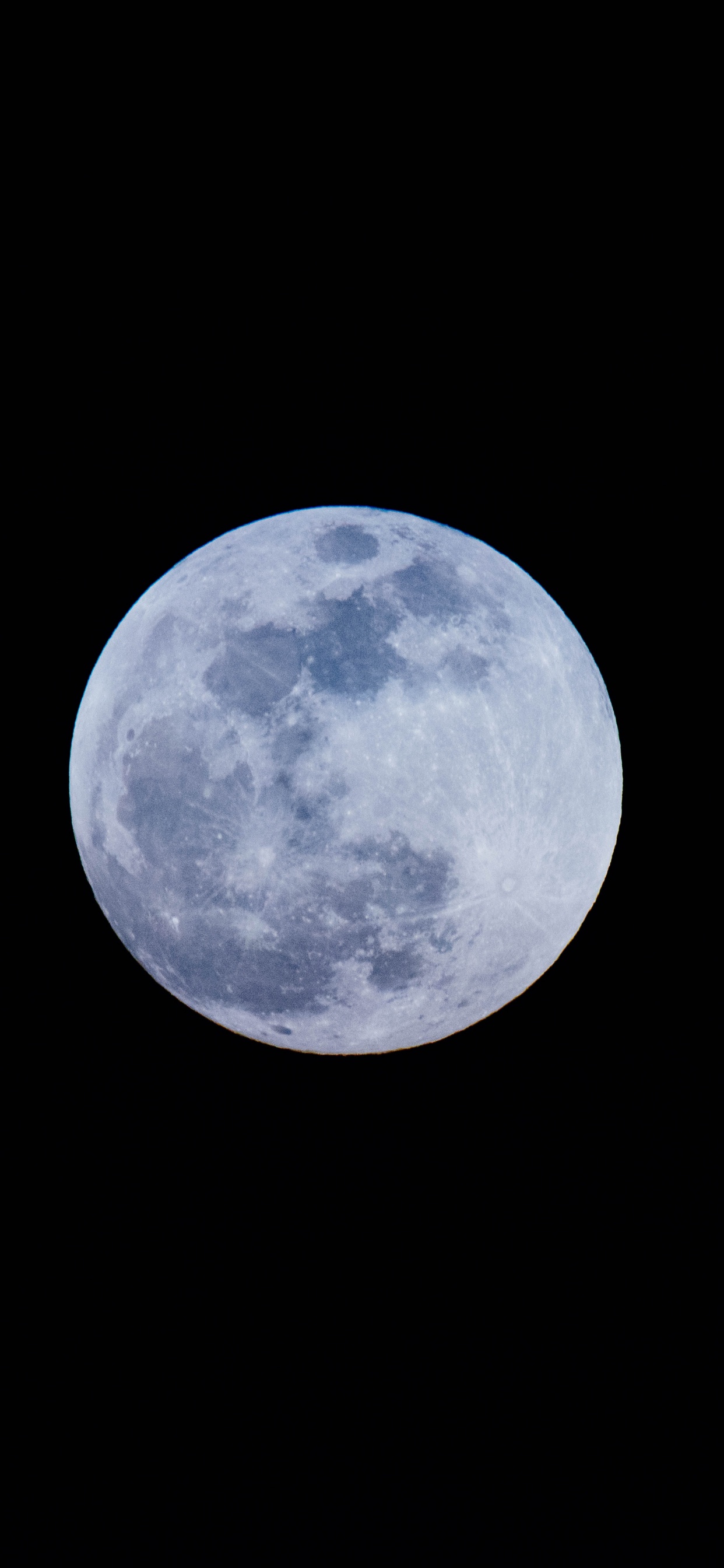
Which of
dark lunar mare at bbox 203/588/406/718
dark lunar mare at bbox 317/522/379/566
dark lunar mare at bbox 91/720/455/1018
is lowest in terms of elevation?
dark lunar mare at bbox 91/720/455/1018

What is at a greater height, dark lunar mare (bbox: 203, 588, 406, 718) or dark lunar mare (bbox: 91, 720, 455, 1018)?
dark lunar mare (bbox: 203, 588, 406, 718)

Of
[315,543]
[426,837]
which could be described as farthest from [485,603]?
[426,837]

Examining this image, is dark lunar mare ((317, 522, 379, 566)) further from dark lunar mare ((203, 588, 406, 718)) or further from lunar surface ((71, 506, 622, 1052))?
dark lunar mare ((203, 588, 406, 718))

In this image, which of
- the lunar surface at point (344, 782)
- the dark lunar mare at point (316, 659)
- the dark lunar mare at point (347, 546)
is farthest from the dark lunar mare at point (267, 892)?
the dark lunar mare at point (347, 546)

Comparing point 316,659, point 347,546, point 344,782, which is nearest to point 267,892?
point 344,782

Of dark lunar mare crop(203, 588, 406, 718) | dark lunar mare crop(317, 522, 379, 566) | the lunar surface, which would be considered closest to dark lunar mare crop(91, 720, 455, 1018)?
the lunar surface

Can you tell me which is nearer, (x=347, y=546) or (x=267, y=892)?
(x=267, y=892)

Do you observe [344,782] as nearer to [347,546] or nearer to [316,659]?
[316,659]

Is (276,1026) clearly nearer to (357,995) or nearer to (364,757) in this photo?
(357,995)

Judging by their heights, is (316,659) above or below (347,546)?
below
